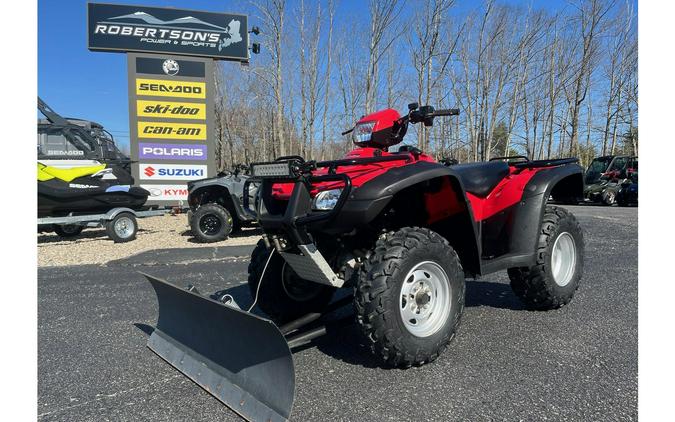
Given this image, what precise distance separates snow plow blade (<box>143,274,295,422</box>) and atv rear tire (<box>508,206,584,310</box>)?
7.69 feet

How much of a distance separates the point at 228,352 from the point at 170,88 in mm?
13297

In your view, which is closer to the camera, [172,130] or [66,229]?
[66,229]

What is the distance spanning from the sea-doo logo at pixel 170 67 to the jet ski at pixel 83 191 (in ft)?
19.3

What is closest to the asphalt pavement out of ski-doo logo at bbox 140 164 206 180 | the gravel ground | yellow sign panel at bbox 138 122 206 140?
the gravel ground

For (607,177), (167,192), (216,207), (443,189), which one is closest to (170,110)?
(167,192)

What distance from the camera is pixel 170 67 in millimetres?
13734

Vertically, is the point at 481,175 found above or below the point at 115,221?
above

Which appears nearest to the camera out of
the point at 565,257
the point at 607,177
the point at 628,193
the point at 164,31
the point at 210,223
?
the point at 565,257

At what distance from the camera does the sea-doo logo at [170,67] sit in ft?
45.0

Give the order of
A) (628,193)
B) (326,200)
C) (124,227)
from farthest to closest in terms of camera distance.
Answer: (628,193)
(124,227)
(326,200)

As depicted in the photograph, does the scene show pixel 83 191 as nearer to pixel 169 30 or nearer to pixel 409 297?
pixel 169 30

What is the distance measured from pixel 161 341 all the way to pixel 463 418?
2.14 m

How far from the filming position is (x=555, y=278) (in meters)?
3.64

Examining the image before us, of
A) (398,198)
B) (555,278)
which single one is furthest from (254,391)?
(555,278)
